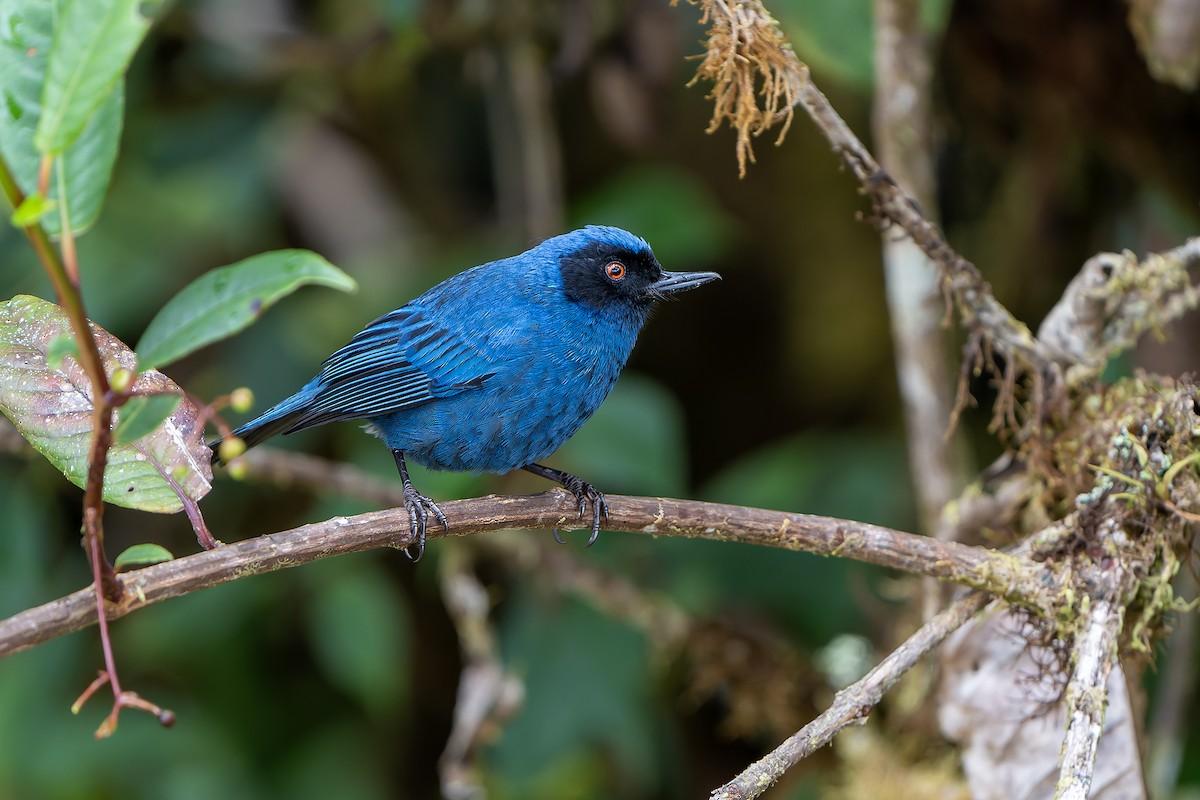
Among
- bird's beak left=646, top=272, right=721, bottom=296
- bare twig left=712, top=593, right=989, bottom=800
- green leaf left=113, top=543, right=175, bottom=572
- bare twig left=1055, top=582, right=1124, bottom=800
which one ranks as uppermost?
green leaf left=113, top=543, right=175, bottom=572

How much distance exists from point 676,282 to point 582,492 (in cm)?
76

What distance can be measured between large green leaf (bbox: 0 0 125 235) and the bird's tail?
166cm

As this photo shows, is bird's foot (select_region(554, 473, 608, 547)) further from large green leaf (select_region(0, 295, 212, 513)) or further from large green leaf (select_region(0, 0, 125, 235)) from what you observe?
large green leaf (select_region(0, 0, 125, 235))

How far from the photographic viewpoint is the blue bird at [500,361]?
3.14 m

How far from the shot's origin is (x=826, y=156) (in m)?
5.16

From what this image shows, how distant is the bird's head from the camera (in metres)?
3.39

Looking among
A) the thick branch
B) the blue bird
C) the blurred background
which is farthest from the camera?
the blurred background

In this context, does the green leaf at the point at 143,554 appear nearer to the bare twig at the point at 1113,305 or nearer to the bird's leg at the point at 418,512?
the bird's leg at the point at 418,512

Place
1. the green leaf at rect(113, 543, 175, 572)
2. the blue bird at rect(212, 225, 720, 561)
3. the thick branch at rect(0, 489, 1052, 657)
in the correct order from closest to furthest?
the green leaf at rect(113, 543, 175, 572) → the thick branch at rect(0, 489, 1052, 657) → the blue bird at rect(212, 225, 720, 561)

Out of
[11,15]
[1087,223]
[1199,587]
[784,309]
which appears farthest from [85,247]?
[1199,587]

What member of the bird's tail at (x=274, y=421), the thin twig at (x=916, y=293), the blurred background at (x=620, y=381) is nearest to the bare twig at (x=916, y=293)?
the thin twig at (x=916, y=293)

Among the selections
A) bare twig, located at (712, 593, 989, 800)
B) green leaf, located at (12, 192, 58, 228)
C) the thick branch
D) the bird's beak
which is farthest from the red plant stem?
the bird's beak

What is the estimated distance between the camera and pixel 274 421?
3.31 meters

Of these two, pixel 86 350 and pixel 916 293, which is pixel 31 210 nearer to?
pixel 86 350
